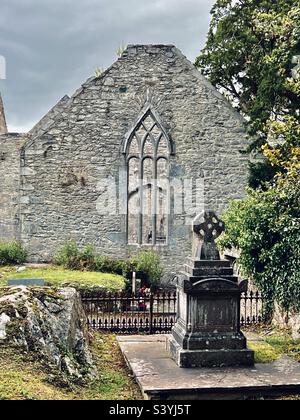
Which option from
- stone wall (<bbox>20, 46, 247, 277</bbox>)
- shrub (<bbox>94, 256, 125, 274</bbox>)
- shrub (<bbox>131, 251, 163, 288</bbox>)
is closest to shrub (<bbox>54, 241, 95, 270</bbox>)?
shrub (<bbox>94, 256, 125, 274</bbox>)

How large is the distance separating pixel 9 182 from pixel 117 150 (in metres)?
3.91

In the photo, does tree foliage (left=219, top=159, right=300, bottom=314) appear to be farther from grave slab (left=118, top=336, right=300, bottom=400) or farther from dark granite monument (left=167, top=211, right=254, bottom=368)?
dark granite monument (left=167, top=211, right=254, bottom=368)

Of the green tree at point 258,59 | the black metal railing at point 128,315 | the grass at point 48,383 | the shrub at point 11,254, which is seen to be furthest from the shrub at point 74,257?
the grass at point 48,383

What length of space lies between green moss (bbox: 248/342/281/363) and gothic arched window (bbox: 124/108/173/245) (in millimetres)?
8862

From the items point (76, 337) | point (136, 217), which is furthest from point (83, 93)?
point (76, 337)

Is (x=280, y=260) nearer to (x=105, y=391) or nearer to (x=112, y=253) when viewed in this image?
(x=105, y=391)

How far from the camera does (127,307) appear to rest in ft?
44.2

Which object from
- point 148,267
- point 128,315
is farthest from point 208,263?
point 148,267

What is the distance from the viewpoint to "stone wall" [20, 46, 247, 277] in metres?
18.8

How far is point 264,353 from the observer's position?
9672mm

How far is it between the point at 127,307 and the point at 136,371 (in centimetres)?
497

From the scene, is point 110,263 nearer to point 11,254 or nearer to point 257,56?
point 11,254

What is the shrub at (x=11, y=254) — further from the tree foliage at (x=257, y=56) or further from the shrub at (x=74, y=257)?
the tree foliage at (x=257, y=56)
